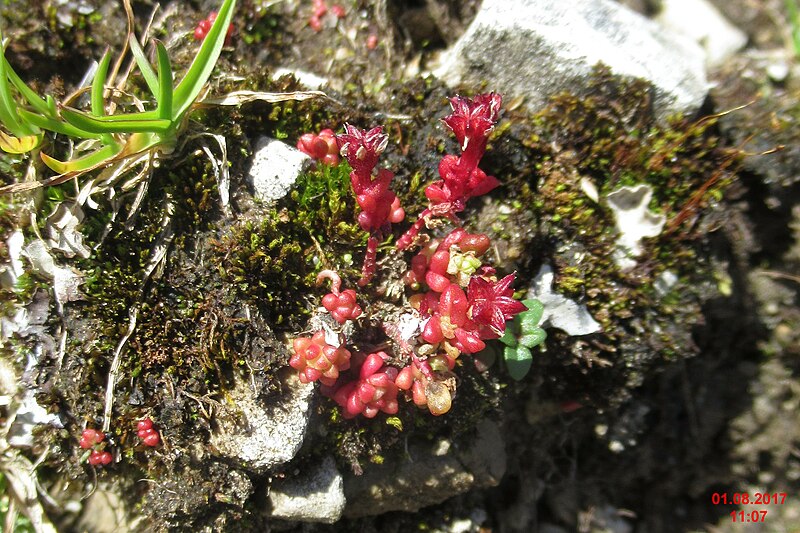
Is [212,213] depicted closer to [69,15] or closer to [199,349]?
[199,349]

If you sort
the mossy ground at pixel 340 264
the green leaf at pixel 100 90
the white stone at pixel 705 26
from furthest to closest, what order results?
the white stone at pixel 705 26 → the mossy ground at pixel 340 264 → the green leaf at pixel 100 90

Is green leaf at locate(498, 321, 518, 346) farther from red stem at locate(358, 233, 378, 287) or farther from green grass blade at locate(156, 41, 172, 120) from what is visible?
green grass blade at locate(156, 41, 172, 120)

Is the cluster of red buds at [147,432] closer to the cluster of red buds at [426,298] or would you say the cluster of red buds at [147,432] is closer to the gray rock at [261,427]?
the gray rock at [261,427]

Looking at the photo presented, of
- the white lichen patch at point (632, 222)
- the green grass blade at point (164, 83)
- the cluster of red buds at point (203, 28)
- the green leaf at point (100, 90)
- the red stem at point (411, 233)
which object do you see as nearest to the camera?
the green grass blade at point (164, 83)

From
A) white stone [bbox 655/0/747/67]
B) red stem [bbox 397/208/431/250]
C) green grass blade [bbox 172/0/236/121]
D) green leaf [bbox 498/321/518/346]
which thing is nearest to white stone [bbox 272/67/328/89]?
green grass blade [bbox 172/0/236/121]

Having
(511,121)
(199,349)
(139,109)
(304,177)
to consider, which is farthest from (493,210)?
(139,109)

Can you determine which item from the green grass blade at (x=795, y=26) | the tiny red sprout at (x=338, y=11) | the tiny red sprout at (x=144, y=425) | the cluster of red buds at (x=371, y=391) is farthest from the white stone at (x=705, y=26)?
the tiny red sprout at (x=144, y=425)
